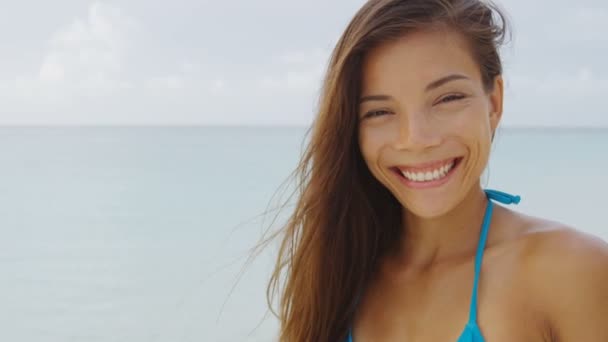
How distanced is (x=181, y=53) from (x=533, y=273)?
6675cm

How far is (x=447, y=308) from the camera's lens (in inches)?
88.9

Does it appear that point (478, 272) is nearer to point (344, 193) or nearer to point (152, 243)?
point (344, 193)

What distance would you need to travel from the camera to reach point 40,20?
2327 inches

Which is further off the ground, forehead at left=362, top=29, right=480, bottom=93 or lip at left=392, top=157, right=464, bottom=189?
forehead at left=362, top=29, right=480, bottom=93

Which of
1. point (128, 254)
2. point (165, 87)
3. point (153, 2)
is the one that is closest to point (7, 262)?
point (128, 254)

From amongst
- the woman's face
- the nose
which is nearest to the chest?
the woman's face

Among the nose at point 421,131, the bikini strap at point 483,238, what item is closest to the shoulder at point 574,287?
the bikini strap at point 483,238

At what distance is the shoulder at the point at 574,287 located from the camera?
1.96 m

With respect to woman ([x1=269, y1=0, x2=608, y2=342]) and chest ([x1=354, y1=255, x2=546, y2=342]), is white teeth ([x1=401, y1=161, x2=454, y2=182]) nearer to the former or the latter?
woman ([x1=269, y1=0, x2=608, y2=342])

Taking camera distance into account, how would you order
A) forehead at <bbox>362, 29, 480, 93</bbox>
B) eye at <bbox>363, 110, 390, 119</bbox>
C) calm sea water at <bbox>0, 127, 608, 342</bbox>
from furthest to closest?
calm sea water at <bbox>0, 127, 608, 342</bbox> < eye at <bbox>363, 110, 390, 119</bbox> < forehead at <bbox>362, 29, 480, 93</bbox>

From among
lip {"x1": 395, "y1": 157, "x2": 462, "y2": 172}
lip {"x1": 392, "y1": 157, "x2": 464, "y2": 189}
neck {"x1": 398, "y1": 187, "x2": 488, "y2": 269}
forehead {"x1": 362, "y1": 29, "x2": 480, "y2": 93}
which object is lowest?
neck {"x1": 398, "y1": 187, "x2": 488, "y2": 269}

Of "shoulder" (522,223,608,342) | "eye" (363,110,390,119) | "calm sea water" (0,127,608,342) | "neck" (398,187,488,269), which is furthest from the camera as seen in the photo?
"calm sea water" (0,127,608,342)

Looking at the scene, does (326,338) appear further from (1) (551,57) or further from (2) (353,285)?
(1) (551,57)

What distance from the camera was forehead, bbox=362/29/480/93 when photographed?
2080mm
